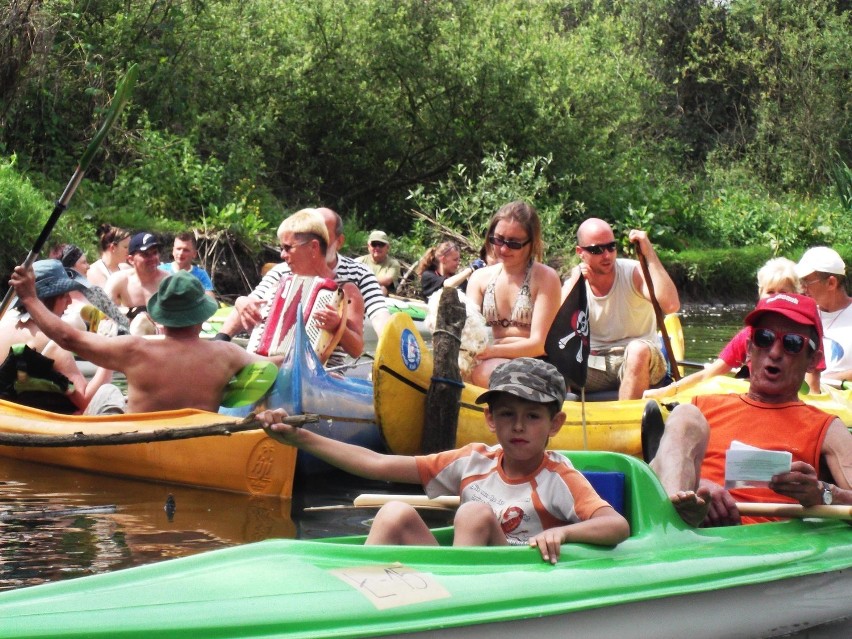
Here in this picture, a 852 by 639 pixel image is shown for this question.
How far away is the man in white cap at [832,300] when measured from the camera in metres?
7.55

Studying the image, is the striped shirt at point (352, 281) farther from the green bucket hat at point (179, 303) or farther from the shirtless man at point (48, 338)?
the green bucket hat at point (179, 303)

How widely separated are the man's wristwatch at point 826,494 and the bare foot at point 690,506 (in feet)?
1.29

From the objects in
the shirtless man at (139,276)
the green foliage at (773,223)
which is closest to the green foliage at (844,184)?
the green foliage at (773,223)

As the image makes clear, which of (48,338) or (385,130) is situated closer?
(48,338)

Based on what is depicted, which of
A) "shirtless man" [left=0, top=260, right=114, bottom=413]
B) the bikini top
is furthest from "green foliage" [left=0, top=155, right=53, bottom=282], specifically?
the bikini top

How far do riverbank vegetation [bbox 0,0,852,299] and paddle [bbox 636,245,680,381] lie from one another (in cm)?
846

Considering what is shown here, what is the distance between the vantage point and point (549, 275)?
23.0 feet

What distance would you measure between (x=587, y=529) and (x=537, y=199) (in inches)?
788

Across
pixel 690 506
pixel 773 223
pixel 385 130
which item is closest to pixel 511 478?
pixel 690 506

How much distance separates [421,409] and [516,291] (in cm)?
87

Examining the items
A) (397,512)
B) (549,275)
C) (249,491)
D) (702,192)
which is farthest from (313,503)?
(702,192)

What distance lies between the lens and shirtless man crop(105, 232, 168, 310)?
31.8ft

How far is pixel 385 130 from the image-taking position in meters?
24.8

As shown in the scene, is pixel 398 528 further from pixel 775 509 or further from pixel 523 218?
pixel 523 218
